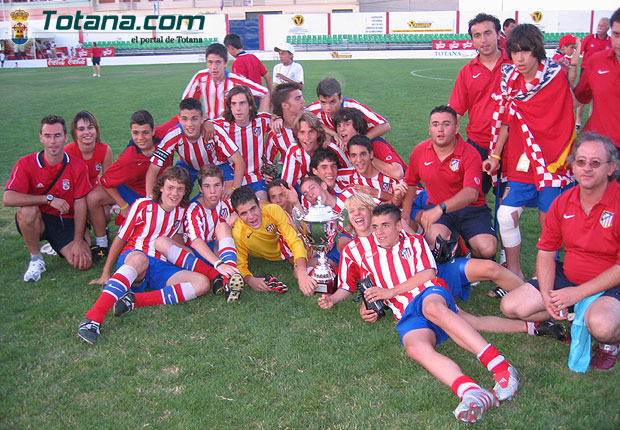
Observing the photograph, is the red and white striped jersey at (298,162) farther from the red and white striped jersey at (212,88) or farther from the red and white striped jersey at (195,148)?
the red and white striped jersey at (212,88)

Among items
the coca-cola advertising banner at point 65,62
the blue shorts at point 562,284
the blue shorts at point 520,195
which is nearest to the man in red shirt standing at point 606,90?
the blue shorts at point 520,195

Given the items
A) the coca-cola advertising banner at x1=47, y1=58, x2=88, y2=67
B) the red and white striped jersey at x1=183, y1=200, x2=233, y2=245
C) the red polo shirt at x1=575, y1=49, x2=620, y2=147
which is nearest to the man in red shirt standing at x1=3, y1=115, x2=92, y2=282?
the red and white striped jersey at x1=183, y1=200, x2=233, y2=245

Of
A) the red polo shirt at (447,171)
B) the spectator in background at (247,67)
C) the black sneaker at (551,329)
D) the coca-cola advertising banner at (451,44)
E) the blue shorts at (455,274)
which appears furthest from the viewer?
the coca-cola advertising banner at (451,44)

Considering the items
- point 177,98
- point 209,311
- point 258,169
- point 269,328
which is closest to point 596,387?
point 269,328

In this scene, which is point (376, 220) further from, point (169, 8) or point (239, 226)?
point (169, 8)

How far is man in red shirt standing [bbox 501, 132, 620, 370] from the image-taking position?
3104 mm

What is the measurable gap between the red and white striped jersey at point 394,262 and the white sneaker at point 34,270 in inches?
113

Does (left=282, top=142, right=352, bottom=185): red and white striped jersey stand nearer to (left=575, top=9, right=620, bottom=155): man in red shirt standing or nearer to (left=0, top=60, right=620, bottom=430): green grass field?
(left=0, top=60, right=620, bottom=430): green grass field

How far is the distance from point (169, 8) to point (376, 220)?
57370 millimetres

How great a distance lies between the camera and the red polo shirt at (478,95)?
191 inches

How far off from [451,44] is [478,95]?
36244mm

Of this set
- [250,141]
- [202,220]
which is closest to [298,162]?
[250,141]

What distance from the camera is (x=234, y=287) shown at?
411cm

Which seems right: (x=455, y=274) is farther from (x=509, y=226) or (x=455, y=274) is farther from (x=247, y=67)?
(x=247, y=67)
